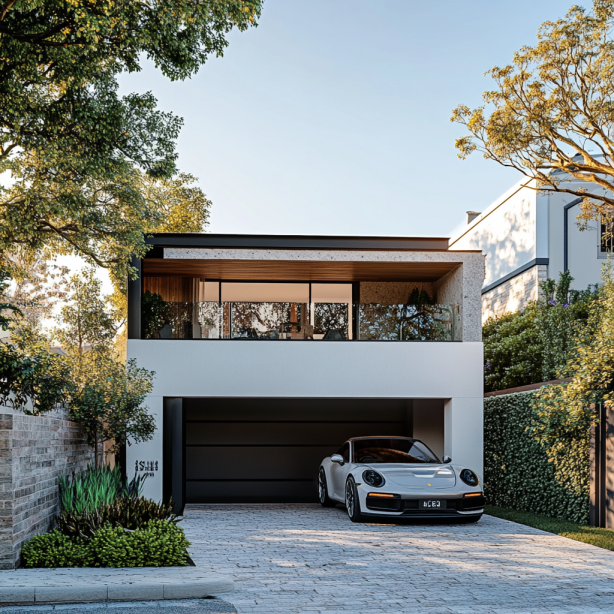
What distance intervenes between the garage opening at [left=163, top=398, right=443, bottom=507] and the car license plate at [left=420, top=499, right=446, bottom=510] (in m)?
6.19

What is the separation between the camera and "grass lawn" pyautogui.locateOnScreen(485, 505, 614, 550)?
882 centimetres

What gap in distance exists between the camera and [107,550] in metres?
6.97

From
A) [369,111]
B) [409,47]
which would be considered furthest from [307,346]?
[409,47]

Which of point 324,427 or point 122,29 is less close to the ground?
point 122,29

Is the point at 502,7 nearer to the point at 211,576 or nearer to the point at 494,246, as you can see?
the point at 494,246

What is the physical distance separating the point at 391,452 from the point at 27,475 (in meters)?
6.51

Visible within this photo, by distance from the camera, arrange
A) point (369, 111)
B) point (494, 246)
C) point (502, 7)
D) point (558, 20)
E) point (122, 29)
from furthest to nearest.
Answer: point (494, 246)
point (369, 111)
point (502, 7)
point (558, 20)
point (122, 29)

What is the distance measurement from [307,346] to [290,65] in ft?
20.0

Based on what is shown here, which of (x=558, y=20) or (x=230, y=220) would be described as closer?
(x=558, y=20)

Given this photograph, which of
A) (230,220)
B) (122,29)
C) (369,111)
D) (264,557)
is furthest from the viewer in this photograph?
(230,220)

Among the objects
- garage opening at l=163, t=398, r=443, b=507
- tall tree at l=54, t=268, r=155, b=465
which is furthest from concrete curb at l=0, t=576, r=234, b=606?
garage opening at l=163, t=398, r=443, b=507

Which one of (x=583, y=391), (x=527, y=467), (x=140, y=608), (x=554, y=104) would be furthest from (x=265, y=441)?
(x=140, y=608)

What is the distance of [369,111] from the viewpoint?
1627 cm

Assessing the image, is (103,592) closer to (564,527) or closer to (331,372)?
(564,527)
